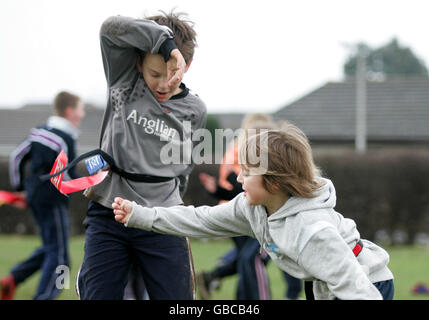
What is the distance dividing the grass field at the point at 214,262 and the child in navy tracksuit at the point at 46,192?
446 mm

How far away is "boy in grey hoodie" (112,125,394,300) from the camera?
2527mm

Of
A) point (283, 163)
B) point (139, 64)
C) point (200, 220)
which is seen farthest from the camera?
point (139, 64)

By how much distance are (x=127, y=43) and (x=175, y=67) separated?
286 mm

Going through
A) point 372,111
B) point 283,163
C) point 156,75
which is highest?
point 156,75

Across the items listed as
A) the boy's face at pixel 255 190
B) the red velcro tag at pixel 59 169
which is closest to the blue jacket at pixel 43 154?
the red velcro tag at pixel 59 169

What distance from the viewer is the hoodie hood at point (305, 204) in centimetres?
269

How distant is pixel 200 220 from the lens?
2.97 meters

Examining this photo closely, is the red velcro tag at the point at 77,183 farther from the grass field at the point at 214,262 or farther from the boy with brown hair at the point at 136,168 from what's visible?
the grass field at the point at 214,262

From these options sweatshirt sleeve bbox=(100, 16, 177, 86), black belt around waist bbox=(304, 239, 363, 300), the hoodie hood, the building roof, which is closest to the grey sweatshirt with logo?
sweatshirt sleeve bbox=(100, 16, 177, 86)

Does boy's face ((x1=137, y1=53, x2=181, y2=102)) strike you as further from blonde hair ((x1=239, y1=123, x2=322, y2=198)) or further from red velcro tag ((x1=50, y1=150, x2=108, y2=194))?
blonde hair ((x1=239, y1=123, x2=322, y2=198))

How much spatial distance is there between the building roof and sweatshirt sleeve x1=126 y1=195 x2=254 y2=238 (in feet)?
74.2

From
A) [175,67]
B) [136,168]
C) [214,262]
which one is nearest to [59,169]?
[136,168]

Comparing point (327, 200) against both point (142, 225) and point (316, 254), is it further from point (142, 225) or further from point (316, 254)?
point (142, 225)

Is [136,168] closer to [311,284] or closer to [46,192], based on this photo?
[311,284]
